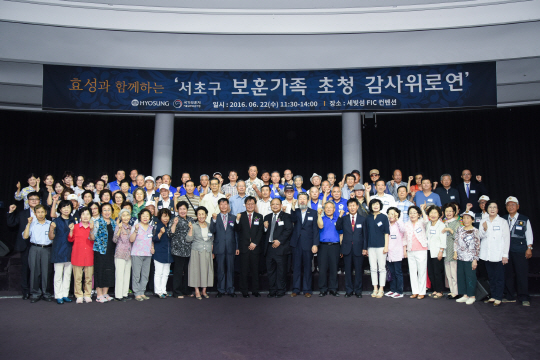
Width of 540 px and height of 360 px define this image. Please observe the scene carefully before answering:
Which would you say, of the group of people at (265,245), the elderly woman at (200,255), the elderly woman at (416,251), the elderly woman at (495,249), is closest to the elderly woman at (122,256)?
the group of people at (265,245)

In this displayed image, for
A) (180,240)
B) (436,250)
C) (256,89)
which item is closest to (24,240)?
(180,240)

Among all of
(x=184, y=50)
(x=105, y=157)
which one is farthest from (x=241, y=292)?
(x=105, y=157)

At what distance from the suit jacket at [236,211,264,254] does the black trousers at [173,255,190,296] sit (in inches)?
31.5

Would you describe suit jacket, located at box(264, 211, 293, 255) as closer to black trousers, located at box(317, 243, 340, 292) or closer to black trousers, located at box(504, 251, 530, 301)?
black trousers, located at box(317, 243, 340, 292)

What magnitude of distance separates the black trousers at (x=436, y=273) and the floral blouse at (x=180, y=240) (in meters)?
3.34

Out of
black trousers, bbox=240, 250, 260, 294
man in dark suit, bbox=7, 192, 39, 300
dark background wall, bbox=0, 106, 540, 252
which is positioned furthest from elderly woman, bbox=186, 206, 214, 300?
dark background wall, bbox=0, 106, 540, 252

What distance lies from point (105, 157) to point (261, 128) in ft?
12.2

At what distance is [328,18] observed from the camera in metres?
7.31

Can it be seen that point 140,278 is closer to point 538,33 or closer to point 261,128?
point 261,128

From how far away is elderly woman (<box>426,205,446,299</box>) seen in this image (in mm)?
5594

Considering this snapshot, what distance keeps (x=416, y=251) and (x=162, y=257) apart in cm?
347

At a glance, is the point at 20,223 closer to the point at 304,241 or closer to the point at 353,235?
the point at 304,241

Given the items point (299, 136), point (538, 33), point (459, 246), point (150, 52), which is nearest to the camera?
point (459, 246)

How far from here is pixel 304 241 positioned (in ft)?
18.7
